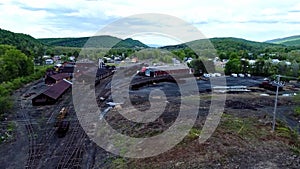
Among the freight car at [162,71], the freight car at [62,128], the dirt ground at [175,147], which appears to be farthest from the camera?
the freight car at [162,71]

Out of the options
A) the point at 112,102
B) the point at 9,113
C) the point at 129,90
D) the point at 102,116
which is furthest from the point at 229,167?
the point at 129,90

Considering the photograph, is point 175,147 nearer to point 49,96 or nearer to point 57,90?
point 49,96

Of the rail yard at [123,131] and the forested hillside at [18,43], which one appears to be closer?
the rail yard at [123,131]

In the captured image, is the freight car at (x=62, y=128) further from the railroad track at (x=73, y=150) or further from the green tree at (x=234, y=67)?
the green tree at (x=234, y=67)

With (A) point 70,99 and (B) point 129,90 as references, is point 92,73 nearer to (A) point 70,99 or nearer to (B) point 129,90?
(B) point 129,90

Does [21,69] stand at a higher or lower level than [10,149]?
higher

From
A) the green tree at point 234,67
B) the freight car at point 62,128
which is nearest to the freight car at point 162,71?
the green tree at point 234,67

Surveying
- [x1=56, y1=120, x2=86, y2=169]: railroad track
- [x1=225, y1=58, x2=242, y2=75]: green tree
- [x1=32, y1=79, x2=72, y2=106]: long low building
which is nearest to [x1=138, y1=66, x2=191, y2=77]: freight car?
[x1=225, y1=58, x2=242, y2=75]: green tree

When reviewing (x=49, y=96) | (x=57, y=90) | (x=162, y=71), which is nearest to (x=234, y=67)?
(x=162, y=71)

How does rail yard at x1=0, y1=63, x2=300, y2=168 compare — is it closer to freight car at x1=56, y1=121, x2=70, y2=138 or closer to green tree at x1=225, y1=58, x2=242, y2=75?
freight car at x1=56, y1=121, x2=70, y2=138
